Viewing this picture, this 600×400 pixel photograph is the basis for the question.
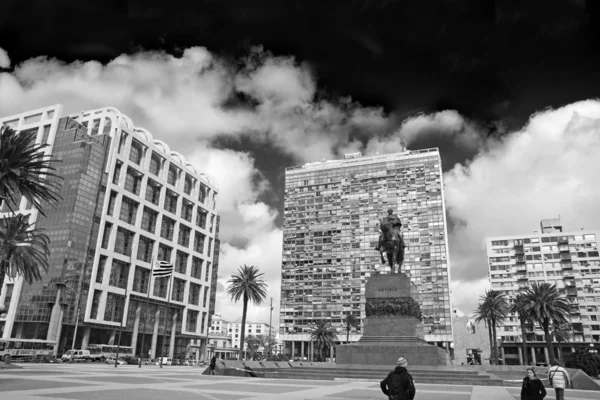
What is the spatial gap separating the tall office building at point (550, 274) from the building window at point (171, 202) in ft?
263

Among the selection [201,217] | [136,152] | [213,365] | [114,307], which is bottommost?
[213,365]

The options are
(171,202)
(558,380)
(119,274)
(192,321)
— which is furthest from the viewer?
(192,321)

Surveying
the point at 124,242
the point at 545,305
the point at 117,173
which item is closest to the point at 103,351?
the point at 124,242

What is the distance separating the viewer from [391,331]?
29328mm

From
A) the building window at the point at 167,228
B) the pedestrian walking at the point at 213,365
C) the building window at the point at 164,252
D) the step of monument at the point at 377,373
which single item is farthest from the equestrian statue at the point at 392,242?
the building window at the point at 167,228

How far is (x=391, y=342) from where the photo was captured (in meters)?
28.7

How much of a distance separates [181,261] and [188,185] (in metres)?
18.9

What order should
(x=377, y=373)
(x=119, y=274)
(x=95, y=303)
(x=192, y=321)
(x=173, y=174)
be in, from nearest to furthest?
(x=377, y=373), (x=95, y=303), (x=119, y=274), (x=173, y=174), (x=192, y=321)

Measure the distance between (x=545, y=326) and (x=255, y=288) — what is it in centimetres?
4154

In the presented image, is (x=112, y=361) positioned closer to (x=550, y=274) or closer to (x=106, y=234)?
(x=106, y=234)

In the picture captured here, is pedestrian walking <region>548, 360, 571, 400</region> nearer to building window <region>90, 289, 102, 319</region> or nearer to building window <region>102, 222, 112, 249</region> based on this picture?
building window <region>90, 289, 102, 319</region>

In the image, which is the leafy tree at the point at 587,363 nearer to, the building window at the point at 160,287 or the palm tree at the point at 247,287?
the palm tree at the point at 247,287

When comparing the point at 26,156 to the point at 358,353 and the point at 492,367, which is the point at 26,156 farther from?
the point at 492,367

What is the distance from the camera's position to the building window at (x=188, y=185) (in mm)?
105438
